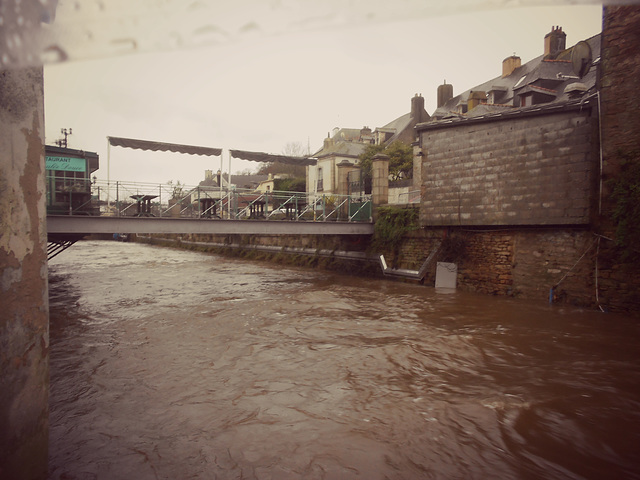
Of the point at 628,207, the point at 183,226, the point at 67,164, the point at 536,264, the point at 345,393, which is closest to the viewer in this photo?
the point at 345,393

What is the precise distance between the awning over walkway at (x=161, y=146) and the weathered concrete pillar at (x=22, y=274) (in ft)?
42.9

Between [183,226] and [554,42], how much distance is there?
1067 inches

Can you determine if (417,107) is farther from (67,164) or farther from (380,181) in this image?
(67,164)

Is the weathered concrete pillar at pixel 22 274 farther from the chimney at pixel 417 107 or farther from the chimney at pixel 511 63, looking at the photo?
the chimney at pixel 417 107

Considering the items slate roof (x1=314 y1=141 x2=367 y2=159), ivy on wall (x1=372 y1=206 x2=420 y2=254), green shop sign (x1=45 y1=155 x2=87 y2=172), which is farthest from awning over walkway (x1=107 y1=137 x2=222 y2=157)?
slate roof (x1=314 y1=141 x2=367 y2=159)

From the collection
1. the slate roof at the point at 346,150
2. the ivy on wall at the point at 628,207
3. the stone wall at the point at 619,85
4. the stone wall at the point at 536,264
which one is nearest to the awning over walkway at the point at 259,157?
→ the stone wall at the point at 536,264

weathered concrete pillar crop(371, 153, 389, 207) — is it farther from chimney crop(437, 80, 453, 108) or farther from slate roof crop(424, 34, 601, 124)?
chimney crop(437, 80, 453, 108)

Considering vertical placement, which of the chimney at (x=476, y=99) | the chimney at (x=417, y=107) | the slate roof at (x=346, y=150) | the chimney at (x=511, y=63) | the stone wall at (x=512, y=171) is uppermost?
the chimney at (x=511, y=63)

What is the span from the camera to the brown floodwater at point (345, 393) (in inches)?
152

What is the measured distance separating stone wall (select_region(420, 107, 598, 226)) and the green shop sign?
12.9 meters

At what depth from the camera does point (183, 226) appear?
42.8 ft

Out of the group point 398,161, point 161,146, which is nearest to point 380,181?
point 161,146

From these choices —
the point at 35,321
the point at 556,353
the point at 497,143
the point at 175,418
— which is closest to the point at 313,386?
the point at 175,418

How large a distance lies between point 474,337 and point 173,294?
9686mm
